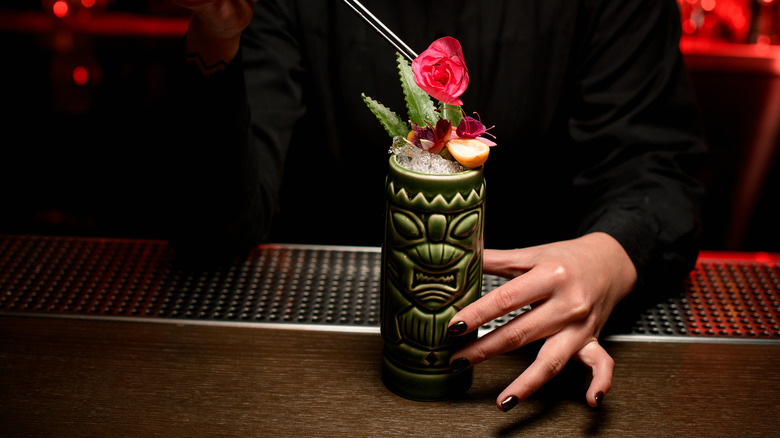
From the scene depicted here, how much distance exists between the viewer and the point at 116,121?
2.95m

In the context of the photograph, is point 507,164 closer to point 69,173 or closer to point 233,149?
point 233,149

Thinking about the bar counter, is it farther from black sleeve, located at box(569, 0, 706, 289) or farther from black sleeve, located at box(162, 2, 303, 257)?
black sleeve, located at box(569, 0, 706, 289)

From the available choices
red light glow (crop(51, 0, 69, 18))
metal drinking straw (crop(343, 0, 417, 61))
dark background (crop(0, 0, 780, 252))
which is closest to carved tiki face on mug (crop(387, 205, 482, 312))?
metal drinking straw (crop(343, 0, 417, 61))

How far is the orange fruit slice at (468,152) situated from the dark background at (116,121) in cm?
225

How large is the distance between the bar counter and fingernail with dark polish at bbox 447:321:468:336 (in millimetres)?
123

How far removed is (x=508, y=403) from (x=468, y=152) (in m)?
0.33

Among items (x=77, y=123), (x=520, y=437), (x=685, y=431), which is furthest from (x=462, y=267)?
(x=77, y=123)

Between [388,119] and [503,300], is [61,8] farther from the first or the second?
[503,300]

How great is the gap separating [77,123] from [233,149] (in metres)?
2.18

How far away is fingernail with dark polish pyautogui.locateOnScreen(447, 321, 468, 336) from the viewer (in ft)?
2.73

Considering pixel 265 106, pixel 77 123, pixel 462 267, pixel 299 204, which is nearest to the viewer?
pixel 462 267

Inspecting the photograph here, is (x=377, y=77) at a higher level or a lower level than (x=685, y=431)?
higher

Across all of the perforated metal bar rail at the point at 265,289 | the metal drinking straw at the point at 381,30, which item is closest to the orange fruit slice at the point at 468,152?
the metal drinking straw at the point at 381,30

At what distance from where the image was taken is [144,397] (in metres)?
0.90
